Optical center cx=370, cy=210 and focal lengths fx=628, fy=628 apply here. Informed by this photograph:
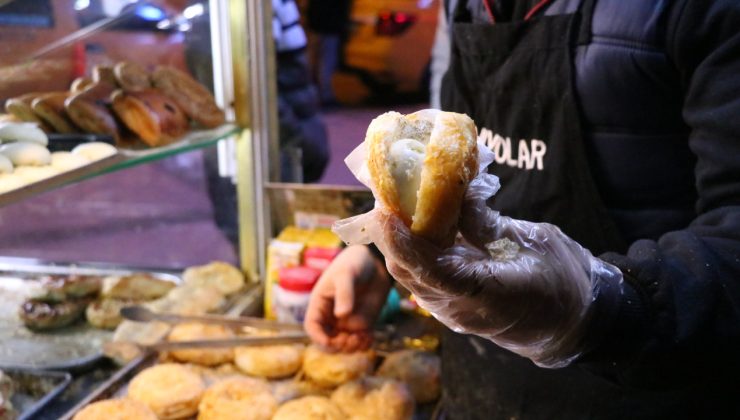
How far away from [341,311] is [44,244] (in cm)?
398

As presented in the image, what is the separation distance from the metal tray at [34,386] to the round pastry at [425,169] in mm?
1223

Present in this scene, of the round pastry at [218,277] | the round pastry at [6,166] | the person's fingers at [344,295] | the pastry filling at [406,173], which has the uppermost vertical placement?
the pastry filling at [406,173]

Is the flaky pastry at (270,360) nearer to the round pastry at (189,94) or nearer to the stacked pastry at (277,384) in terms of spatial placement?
the stacked pastry at (277,384)

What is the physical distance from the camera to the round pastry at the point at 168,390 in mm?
1578

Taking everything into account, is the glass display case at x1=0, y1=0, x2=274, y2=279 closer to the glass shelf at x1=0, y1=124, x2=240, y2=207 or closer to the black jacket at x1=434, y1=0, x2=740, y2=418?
the glass shelf at x1=0, y1=124, x2=240, y2=207

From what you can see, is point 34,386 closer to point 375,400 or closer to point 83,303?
point 83,303

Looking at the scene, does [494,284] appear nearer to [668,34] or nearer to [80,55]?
[668,34]

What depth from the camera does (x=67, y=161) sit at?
1527mm

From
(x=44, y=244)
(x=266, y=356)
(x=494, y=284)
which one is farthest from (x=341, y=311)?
(x=44, y=244)

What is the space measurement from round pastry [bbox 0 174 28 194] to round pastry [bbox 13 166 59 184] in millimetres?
11

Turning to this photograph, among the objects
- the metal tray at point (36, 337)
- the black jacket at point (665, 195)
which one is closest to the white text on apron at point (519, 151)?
the black jacket at point (665, 195)

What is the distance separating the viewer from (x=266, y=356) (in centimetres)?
182

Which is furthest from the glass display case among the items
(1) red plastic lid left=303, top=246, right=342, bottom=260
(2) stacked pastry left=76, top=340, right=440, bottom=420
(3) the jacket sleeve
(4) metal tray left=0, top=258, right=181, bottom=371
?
(3) the jacket sleeve

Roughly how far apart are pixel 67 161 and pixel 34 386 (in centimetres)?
62
